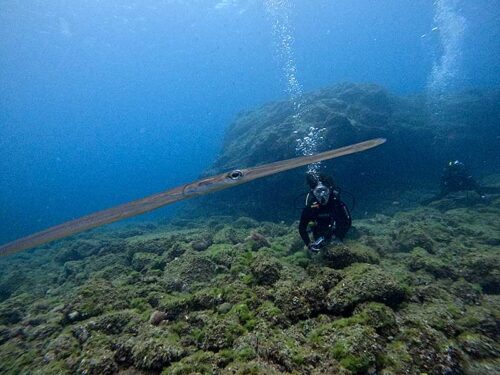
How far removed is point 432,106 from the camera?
24.9 metres

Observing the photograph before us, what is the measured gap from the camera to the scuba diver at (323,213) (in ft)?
19.6

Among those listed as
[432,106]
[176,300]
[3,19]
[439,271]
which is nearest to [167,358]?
[176,300]

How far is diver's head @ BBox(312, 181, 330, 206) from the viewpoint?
19.4 feet

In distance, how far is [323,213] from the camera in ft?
21.1

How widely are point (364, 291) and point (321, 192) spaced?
2820mm

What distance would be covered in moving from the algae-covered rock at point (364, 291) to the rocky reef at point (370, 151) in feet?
35.6

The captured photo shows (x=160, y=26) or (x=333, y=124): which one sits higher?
(x=160, y=26)

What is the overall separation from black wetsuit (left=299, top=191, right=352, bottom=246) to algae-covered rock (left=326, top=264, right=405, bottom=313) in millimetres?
2514

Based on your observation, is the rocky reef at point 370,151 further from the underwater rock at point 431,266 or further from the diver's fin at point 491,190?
the underwater rock at point 431,266

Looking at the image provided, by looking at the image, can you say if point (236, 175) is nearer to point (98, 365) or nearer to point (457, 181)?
point (98, 365)

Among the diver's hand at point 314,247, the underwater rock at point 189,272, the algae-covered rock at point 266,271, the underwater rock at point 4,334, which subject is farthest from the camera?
the diver's hand at point 314,247

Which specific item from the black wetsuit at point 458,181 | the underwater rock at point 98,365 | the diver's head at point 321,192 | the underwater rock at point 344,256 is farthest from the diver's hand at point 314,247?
the black wetsuit at point 458,181

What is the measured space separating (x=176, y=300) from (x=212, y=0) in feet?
217

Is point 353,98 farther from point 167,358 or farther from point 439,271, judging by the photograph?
point 167,358
